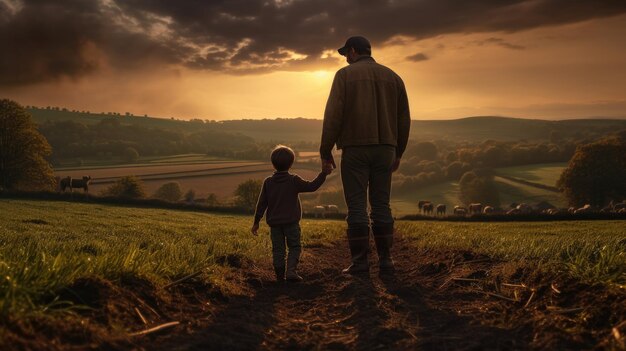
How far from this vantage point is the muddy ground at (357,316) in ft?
9.82

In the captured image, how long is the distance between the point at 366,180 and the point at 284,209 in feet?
4.63

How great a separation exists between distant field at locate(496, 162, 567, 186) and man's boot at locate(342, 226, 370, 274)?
250ft

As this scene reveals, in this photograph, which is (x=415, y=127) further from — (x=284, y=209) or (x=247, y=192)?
(x=284, y=209)

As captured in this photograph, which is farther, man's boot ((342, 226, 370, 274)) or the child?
man's boot ((342, 226, 370, 274))

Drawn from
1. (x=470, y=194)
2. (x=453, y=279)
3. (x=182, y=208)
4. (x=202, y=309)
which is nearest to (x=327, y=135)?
(x=453, y=279)

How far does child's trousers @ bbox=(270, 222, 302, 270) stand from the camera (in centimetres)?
599

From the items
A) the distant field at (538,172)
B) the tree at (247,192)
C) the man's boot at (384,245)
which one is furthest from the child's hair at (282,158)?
the distant field at (538,172)

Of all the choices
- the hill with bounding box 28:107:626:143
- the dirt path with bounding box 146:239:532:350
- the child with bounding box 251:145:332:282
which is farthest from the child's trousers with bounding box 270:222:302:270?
the hill with bounding box 28:107:626:143

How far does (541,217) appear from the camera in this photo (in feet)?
105

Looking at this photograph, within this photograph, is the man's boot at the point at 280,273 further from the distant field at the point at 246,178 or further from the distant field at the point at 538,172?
the distant field at the point at 538,172

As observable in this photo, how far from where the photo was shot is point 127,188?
6072 cm

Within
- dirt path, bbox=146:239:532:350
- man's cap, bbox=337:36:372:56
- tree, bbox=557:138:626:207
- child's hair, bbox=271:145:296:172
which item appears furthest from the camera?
tree, bbox=557:138:626:207

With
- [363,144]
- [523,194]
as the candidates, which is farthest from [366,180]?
[523,194]

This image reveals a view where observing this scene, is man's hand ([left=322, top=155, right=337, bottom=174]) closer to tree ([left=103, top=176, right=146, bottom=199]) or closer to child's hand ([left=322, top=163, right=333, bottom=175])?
child's hand ([left=322, top=163, right=333, bottom=175])
